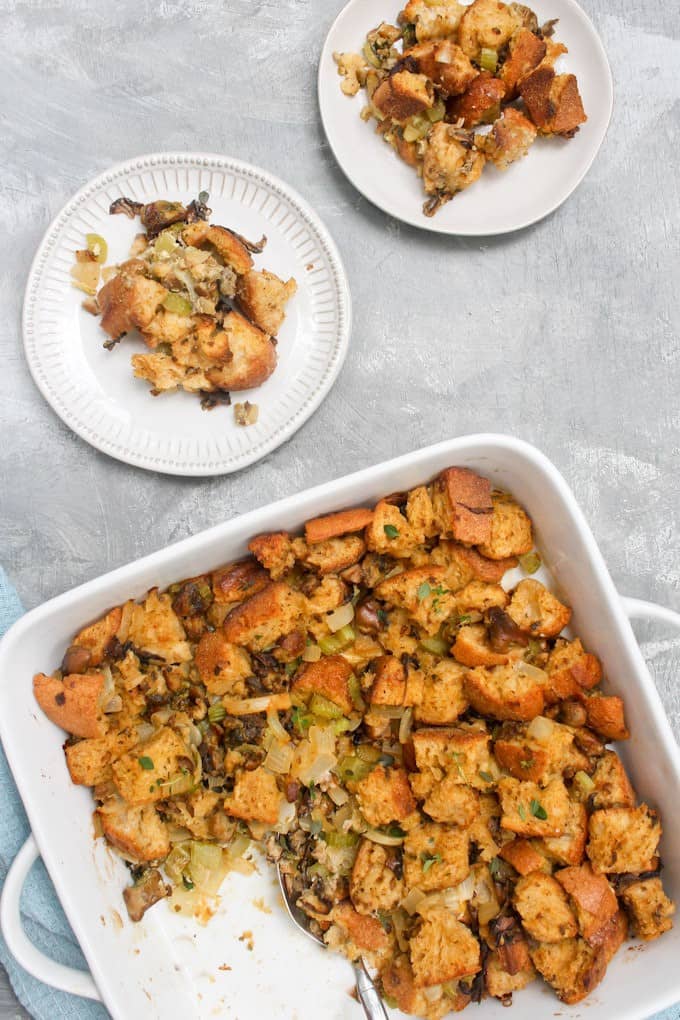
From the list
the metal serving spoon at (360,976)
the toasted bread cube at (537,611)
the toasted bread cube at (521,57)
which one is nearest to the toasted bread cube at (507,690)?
the toasted bread cube at (537,611)

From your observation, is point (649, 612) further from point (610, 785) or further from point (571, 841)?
point (571, 841)

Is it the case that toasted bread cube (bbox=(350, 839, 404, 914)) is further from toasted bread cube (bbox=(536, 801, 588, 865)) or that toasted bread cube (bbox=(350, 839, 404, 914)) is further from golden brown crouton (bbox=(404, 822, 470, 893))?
toasted bread cube (bbox=(536, 801, 588, 865))

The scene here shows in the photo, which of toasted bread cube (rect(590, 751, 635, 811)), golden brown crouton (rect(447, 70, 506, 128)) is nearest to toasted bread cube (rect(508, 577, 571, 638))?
toasted bread cube (rect(590, 751, 635, 811))

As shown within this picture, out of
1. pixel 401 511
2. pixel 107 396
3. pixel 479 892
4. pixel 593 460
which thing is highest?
pixel 107 396

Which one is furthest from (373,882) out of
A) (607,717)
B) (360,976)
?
(607,717)

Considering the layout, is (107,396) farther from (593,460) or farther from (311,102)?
(593,460)

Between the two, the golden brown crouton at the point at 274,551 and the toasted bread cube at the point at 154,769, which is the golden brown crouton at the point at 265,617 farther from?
the toasted bread cube at the point at 154,769

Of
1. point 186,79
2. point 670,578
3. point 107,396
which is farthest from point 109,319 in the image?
point 670,578
